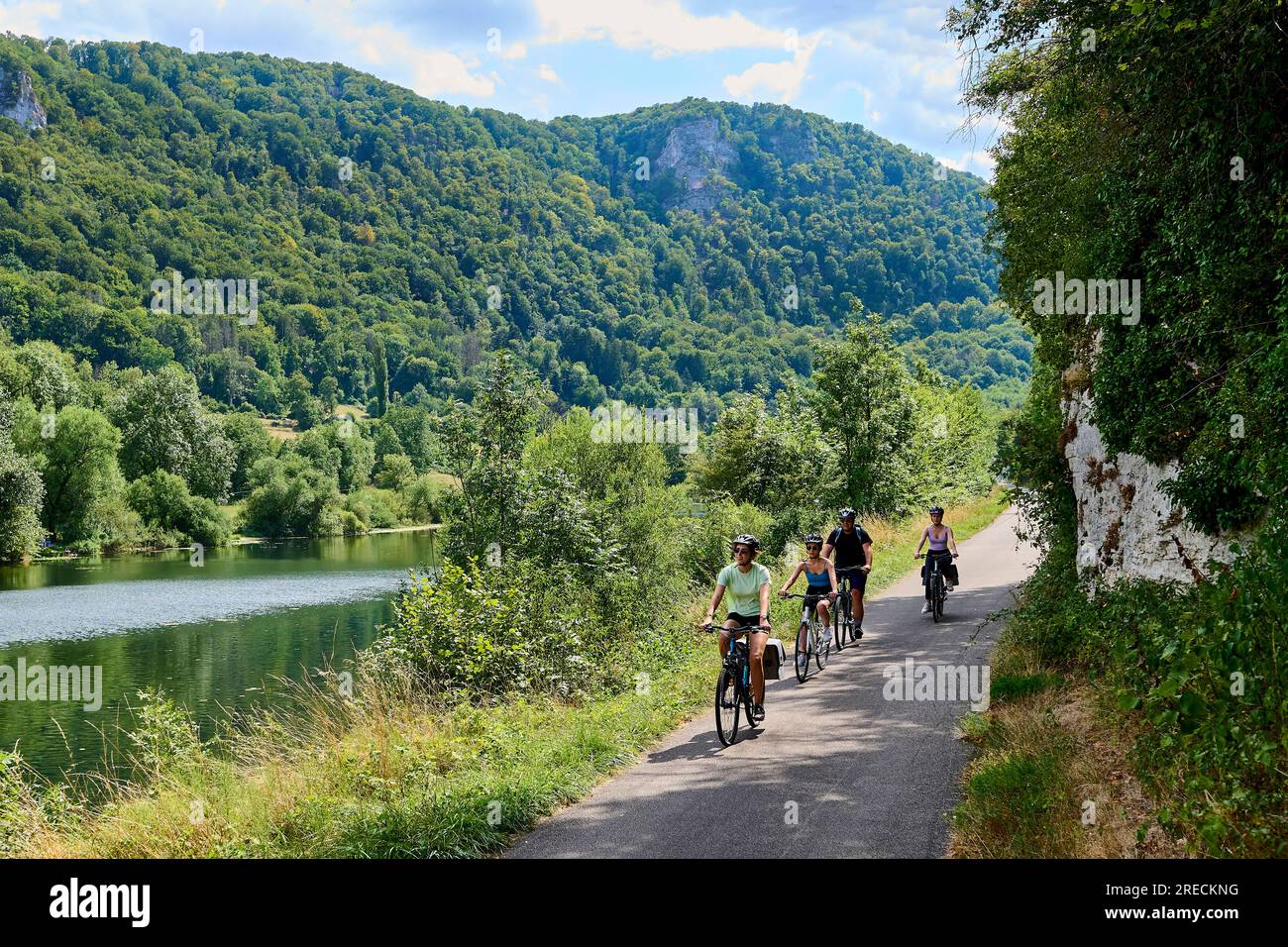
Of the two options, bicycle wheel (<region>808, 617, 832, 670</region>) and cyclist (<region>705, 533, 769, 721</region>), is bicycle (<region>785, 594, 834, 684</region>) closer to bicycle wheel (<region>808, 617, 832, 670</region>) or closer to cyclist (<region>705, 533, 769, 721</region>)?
bicycle wheel (<region>808, 617, 832, 670</region>)

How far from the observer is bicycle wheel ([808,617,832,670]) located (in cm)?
1348

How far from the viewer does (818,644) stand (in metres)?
13.7

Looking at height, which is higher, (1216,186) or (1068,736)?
(1216,186)

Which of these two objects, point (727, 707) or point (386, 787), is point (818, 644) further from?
point (386, 787)

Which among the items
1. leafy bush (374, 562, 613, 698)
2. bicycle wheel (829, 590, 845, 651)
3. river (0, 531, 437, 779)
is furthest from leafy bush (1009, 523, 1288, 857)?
river (0, 531, 437, 779)

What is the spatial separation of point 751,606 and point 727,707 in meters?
1.06

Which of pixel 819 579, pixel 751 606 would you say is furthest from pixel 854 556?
pixel 751 606

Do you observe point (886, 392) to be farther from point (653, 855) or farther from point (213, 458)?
point (213, 458)

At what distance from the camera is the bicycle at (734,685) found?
968 centimetres

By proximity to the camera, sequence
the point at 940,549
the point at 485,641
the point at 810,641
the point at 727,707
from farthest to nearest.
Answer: the point at 940,549 → the point at 810,641 → the point at 485,641 → the point at 727,707

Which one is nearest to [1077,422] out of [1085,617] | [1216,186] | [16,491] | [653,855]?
[1085,617]

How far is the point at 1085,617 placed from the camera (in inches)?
409

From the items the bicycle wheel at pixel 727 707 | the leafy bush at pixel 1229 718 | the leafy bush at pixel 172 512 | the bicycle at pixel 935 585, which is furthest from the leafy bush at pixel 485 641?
the leafy bush at pixel 172 512

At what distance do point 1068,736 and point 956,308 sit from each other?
530 feet
